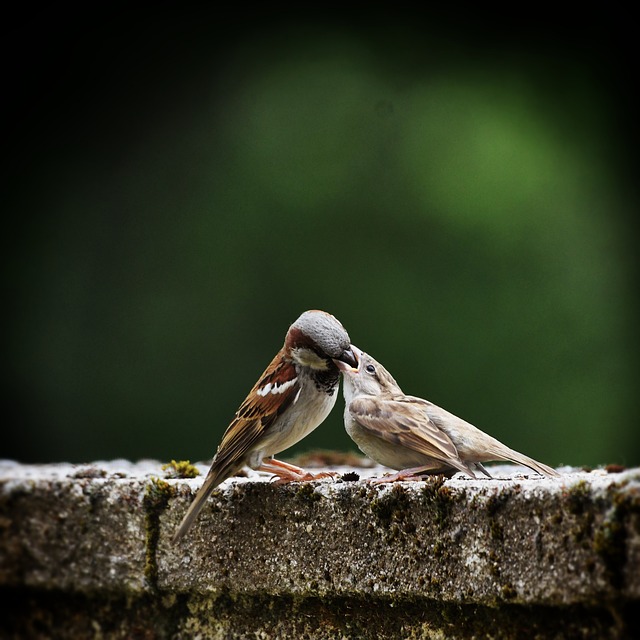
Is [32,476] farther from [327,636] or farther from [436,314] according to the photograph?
[436,314]

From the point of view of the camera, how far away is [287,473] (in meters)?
2.85

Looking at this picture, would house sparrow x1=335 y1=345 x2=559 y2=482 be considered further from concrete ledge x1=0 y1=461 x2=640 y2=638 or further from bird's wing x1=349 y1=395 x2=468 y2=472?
concrete ledge x1=0 y1=461 x2=640 y2=638

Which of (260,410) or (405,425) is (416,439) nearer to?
(405,425)

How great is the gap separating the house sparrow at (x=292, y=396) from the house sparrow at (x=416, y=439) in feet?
0.22

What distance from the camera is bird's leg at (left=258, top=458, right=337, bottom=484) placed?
276 centimetres

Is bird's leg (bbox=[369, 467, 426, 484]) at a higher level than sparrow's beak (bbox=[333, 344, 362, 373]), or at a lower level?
lower

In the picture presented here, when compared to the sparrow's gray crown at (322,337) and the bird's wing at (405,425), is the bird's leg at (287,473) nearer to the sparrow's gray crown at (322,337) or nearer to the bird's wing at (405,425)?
Answer: the bird's wing at (405,425)

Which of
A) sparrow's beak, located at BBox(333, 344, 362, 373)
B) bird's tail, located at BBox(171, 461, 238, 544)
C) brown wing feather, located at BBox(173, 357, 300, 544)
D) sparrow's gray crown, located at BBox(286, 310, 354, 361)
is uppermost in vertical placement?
sparrow's gray crown, located at BBox(286, 310, 354, 361)

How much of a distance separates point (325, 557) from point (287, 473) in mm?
397

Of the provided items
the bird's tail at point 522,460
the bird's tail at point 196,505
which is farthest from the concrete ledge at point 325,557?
the bird's tail at point 522,460

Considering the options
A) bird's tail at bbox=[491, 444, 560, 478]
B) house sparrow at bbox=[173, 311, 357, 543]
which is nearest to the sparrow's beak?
house sparrow at bbox=[173, 311, 357, 543]

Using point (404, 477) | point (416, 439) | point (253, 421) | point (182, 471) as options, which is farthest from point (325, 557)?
point (182, 471)

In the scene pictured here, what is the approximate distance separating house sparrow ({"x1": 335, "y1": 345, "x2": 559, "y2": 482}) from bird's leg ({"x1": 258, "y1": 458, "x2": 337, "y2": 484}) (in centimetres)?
18

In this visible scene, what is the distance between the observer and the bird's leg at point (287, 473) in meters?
2.76
